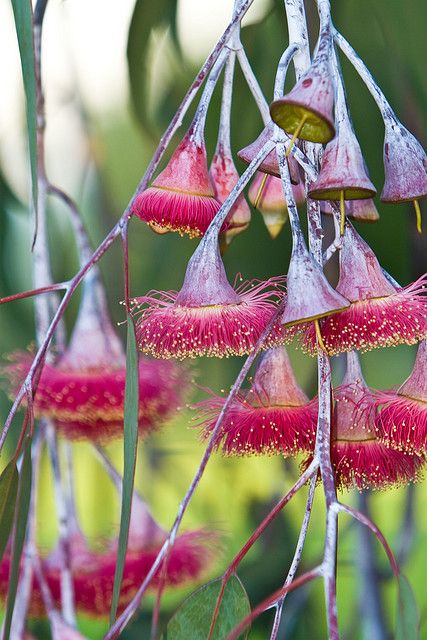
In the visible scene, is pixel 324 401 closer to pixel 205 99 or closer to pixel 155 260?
pixel 205 99

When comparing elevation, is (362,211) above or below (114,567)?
above

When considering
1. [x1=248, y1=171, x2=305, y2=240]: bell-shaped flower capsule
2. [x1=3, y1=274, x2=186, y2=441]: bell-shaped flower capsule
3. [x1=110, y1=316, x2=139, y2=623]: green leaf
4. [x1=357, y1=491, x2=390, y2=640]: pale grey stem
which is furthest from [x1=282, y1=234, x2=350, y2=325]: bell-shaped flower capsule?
[x1=357, y1=491, x2=390, y2=640]: pale grey stem

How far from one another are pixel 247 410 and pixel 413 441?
110mm

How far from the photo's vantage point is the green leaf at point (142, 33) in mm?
1055

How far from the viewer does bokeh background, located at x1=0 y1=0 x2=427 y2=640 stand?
112 centimetres

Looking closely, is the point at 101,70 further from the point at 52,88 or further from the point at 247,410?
the point at 247,410

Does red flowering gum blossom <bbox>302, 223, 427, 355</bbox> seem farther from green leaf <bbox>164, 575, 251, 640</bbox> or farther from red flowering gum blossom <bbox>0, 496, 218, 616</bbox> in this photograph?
red flowering gum blossom <bbox>0, 496, 218, 616</bbox>

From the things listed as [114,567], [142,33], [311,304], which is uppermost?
[142,33]

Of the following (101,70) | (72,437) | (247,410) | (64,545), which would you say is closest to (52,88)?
(101,70)

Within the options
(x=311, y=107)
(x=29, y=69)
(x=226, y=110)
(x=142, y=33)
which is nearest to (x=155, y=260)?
(x=142, y=33)

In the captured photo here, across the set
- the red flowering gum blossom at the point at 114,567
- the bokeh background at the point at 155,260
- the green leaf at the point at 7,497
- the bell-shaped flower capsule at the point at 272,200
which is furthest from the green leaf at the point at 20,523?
the bokeh background at the point at 155,260

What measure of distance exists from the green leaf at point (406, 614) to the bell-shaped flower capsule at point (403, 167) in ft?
0.64

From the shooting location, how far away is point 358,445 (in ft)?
1.69

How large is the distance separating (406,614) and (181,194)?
0.26 metres
